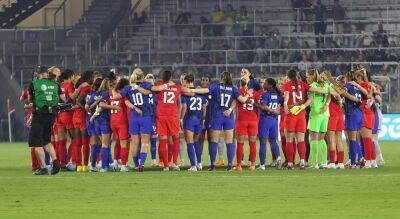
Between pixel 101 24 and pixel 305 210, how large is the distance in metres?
36.0

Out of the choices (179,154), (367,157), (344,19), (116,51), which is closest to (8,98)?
(116,51)

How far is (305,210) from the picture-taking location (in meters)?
16.5

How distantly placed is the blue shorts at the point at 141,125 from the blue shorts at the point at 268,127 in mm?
2590

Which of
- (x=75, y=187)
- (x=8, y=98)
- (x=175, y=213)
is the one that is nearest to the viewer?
(x=175, y=213)

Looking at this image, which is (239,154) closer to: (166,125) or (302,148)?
(302,148)

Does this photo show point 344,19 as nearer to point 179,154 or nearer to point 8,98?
point 8,98

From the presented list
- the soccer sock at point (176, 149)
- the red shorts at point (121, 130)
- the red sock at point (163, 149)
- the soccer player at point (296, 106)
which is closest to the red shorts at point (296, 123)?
the soccer player at point (296, 106)

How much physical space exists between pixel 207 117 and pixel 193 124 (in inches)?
20.1

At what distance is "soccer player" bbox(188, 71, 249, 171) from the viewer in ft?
85.3

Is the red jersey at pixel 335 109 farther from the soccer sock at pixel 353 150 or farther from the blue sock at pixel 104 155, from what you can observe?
the blue sock at pixel 104 155

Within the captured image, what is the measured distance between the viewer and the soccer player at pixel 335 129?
26172mm

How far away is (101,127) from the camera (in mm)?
26125

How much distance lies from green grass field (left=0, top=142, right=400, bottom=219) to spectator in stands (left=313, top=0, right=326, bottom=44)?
22.4 meters

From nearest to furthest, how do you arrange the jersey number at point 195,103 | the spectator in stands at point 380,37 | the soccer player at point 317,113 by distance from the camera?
1. the soccer player at point 317,113
2. the jersey number at point 195,103
3. the spectator in stands at point 380,37
